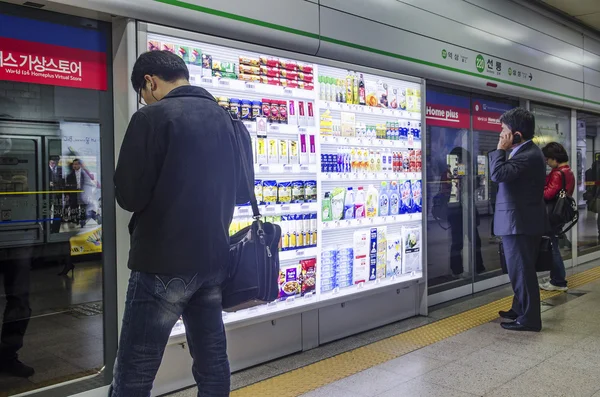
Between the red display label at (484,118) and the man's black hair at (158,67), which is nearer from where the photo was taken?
the man's black hair at (158,67)

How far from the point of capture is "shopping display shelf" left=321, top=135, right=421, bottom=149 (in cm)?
401

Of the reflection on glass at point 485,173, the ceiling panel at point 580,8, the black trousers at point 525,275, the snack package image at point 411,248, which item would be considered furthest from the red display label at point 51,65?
the ceiling panel at point 580,8

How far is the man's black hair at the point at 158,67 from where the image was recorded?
2170mm

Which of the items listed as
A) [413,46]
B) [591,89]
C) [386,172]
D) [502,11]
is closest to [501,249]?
[386,172]

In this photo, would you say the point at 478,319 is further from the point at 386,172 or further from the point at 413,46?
the point at 413,46

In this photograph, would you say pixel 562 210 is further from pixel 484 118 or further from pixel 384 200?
pixel 384 200

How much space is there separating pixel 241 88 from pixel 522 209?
2.44 metres

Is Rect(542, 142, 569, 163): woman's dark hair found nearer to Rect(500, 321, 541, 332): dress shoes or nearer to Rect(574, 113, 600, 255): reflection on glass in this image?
Rect(500, 321, 541, 332): dress shoes

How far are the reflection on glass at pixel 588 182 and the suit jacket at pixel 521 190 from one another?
4.25m

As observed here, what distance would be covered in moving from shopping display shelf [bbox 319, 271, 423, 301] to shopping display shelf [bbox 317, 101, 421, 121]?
1333 mm

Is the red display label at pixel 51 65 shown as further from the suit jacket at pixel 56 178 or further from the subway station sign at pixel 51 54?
the suit jacket at pixel 56 178

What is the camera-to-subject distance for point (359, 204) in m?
4.28

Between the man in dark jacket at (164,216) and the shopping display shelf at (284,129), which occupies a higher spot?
the shopping display shelf at (284,129)

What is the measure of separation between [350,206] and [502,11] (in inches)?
127
